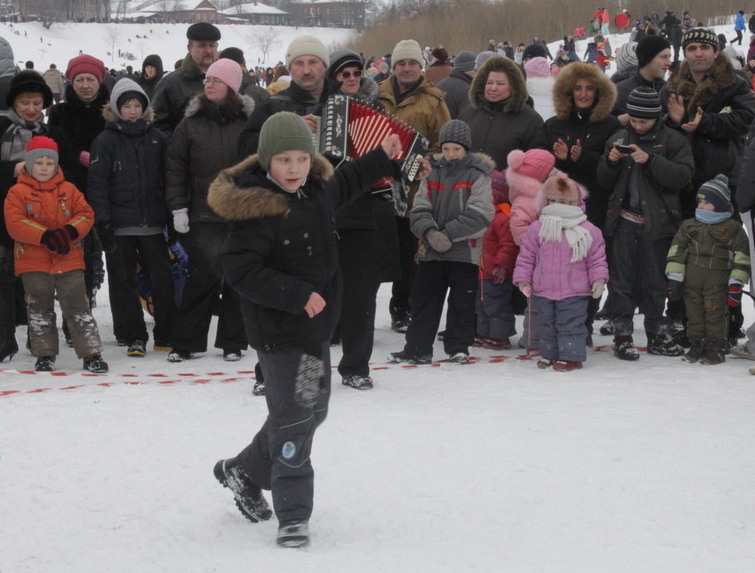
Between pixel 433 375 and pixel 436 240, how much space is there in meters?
0.90

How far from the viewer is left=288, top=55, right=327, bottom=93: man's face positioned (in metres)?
5.94

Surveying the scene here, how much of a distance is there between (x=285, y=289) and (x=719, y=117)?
4.48 metres

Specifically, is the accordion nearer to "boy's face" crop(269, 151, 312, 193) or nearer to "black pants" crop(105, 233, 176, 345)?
"boy's face" crop(269, 151, 312, 193)

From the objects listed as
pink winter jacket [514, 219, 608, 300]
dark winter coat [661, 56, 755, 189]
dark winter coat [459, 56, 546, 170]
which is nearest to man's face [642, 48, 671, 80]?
dark winter coat [661, 56, 755, 189]

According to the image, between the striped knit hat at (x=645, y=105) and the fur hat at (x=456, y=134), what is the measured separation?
1.19m

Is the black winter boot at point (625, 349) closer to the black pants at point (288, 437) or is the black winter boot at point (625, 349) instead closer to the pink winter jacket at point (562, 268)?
the pink winter jacket at point (562, 268)

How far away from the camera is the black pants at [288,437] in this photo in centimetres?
397

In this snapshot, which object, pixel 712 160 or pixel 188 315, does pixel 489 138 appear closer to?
pixel 712 160

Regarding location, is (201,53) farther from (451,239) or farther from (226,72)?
Result: (451,239)

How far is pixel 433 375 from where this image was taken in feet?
22.0

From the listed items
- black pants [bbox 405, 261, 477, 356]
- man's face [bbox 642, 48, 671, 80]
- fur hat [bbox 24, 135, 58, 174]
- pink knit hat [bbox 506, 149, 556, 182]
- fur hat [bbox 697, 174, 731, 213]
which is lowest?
black pants [bbox 405, 261, 477, 356]

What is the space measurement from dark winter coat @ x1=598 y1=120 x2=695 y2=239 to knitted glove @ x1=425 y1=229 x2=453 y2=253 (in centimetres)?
127

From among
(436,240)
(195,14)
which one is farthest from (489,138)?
(195,14)

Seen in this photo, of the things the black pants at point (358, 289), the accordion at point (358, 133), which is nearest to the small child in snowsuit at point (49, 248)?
the black pants at point (358, 289)
